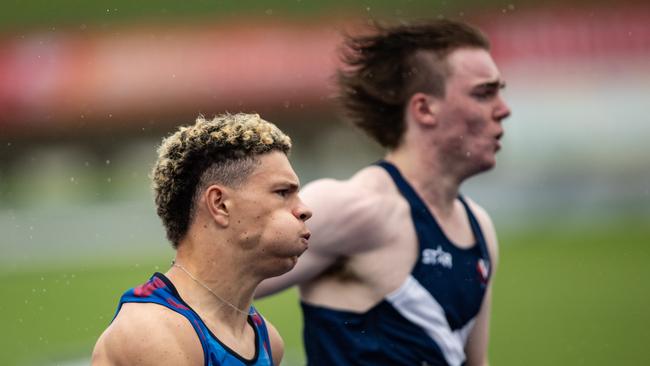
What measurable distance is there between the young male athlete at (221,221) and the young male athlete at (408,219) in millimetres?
1575

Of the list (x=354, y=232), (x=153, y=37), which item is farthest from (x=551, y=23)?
(x=354, y=232)

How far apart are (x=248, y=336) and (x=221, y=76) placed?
40.6 ft

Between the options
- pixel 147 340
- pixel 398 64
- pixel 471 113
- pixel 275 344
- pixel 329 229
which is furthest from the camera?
pixel 398 64

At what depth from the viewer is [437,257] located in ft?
16.4

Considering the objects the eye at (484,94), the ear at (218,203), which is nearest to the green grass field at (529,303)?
the eye at (484,94)

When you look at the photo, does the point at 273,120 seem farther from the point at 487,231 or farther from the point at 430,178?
the point at 430,178

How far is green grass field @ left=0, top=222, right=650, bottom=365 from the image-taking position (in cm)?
1062

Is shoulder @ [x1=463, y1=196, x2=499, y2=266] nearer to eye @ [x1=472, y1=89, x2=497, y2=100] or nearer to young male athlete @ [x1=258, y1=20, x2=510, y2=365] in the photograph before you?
young male athlete @ [x1=258, y1=20, x2=510, y2=365]

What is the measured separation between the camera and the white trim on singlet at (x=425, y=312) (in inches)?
191

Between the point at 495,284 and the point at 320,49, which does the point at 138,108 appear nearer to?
the point at 320,49

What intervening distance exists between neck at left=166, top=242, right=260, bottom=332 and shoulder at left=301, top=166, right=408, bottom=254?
1.55 metres

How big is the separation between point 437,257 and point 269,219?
196 cm

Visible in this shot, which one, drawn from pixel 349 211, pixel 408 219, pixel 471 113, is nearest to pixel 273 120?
pixel 471 113

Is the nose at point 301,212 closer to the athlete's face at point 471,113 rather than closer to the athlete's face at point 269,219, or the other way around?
the athlete's face at point 269,219
